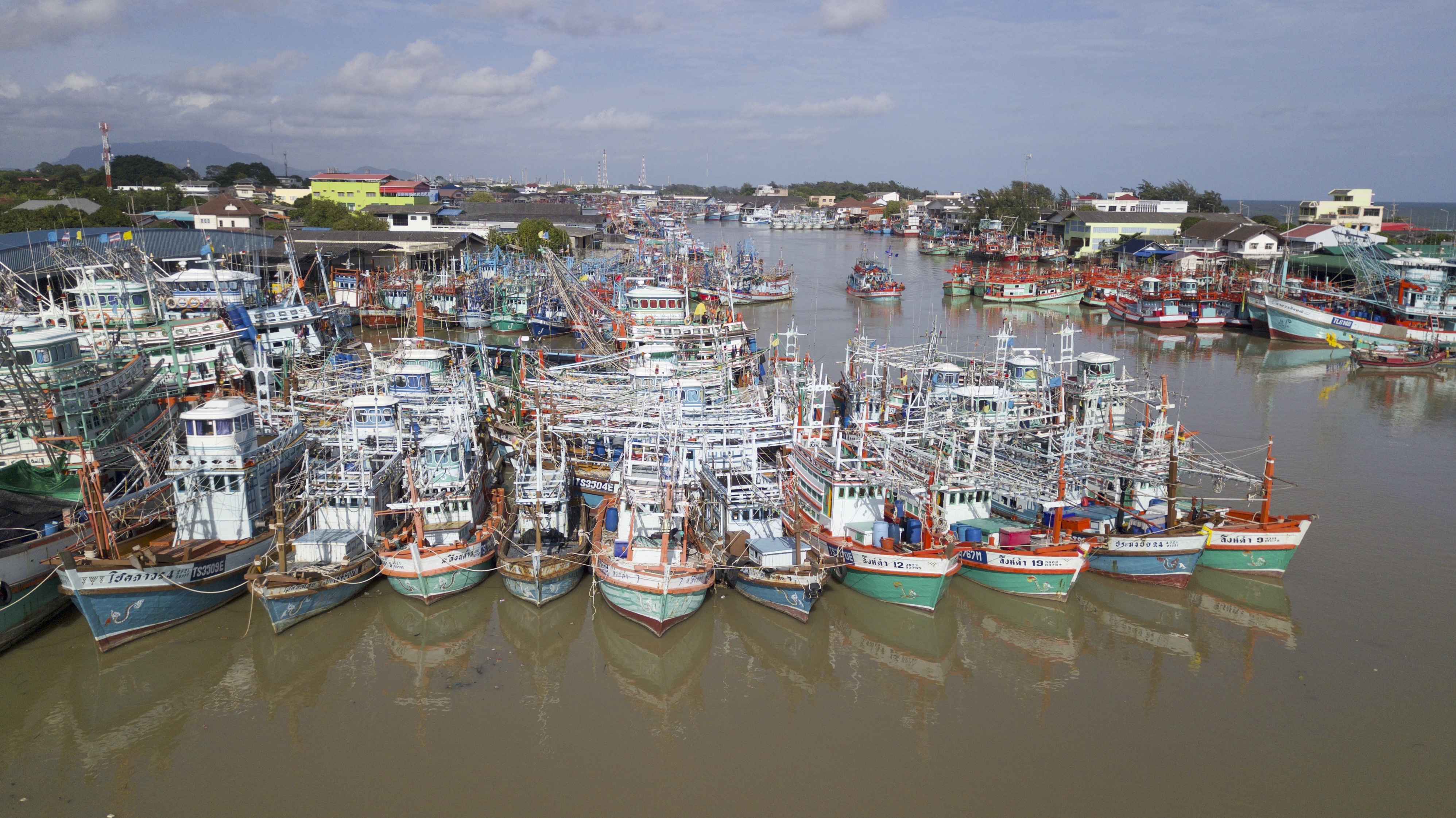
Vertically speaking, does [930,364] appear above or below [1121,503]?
above

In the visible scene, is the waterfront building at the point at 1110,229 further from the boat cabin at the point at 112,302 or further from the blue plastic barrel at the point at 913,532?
the boat cabin at the point at 112,302

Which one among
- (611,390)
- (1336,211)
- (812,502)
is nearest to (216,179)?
(611,390)

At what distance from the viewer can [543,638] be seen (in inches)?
545

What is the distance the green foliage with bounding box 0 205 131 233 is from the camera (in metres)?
44.8

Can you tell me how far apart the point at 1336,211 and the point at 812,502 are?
7190 centimetres

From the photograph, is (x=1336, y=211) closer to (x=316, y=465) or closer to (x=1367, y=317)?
(x=1367, y=317)

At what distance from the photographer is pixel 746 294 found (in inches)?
1993

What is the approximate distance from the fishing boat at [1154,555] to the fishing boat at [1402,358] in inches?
1052

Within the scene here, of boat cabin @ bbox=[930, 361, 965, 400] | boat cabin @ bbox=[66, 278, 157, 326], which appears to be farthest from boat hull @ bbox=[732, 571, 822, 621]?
boat cabin @ bbox=[66, 278, 157, 326]

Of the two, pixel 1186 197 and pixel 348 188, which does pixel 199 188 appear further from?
pixel 1186 197

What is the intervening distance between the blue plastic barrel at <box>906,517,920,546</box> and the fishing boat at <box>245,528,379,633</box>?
8.95m

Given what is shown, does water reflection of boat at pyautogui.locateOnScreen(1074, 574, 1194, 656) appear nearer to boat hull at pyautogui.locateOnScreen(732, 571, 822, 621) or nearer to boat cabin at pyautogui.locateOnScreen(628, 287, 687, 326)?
boat hull at pyautogui.locateOnScreen(732, 571, 822, 621)

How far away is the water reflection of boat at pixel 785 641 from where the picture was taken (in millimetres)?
13148

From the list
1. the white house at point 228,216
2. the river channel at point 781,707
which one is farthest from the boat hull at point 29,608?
the white house at point 228,216
